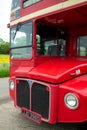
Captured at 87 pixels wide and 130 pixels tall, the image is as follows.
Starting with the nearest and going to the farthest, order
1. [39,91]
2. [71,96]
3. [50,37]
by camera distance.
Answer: [71,96] < [39,91] < [50,37]

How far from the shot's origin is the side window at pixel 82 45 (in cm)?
Answer: 589

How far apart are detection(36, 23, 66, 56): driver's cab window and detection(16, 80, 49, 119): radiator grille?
3.27 feet

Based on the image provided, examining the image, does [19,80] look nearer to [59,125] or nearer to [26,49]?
[26,49]

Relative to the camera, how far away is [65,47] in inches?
249

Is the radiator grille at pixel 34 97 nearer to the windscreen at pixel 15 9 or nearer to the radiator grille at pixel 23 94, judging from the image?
the radiator grille at pixel 23 94

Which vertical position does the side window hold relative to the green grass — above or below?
above

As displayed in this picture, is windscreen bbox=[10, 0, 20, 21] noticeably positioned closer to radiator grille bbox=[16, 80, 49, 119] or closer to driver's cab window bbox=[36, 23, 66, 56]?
driver's cab window bbox=[36, 23, 66, 56]

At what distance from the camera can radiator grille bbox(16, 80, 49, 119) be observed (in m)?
4.60

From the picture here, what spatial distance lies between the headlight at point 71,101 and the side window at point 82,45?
6.18 ft

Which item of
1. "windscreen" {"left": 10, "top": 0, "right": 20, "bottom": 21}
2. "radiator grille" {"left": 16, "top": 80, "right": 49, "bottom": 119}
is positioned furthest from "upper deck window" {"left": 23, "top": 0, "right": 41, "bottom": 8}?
"radiator grille" {"left": 16, "top": 80, "right": 49, "bottom": 119}

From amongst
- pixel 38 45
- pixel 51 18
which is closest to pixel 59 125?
pixel 38 45

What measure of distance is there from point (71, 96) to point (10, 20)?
3024 millimetres

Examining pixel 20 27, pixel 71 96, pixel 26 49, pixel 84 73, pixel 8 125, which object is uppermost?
pixel 20 27

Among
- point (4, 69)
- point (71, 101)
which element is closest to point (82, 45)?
point (71, 101)
